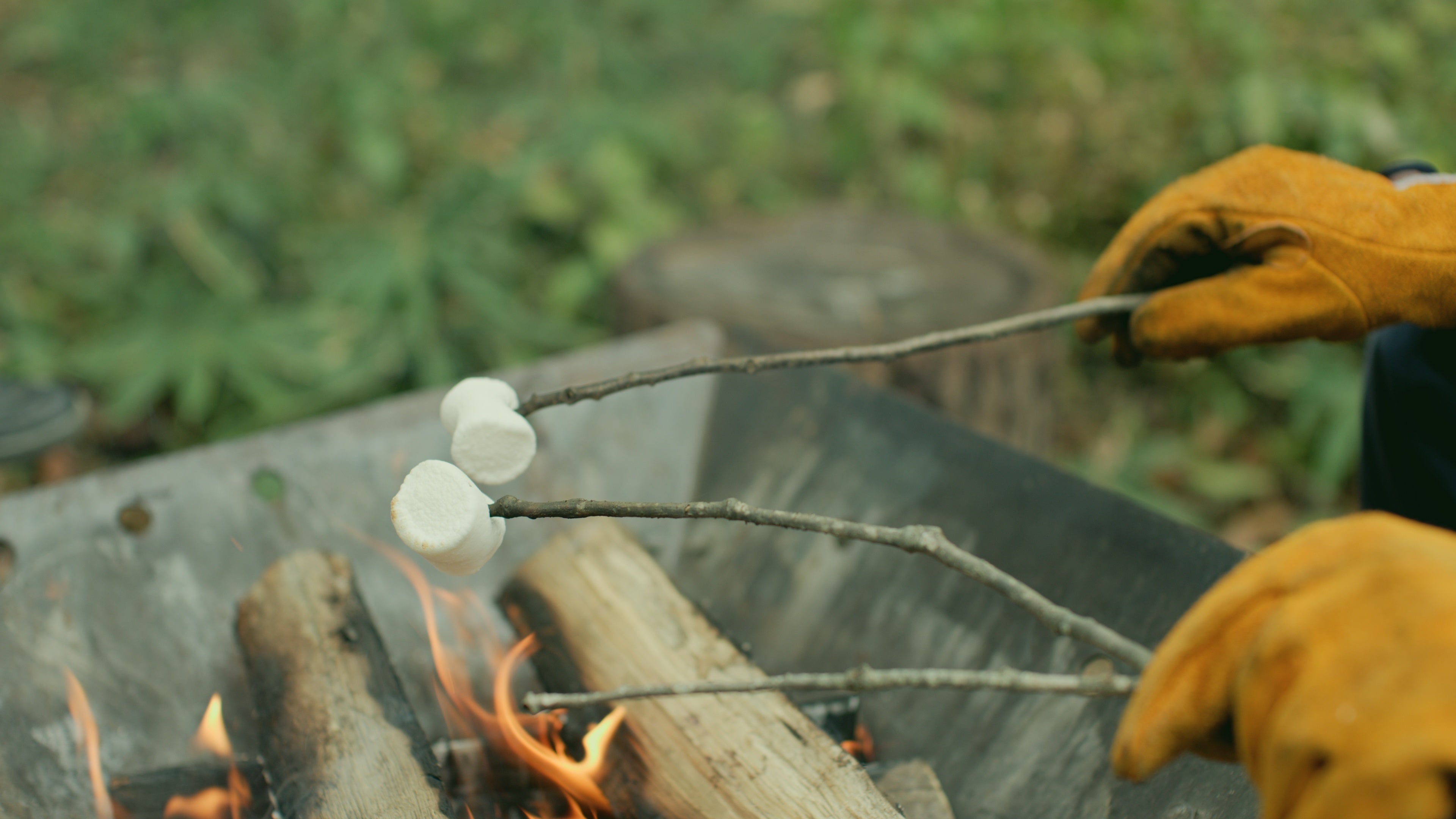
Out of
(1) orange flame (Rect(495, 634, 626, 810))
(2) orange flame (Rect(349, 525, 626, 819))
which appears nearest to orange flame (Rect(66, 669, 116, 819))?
(2) orange flame (Rect(349, 525, 626, 819))

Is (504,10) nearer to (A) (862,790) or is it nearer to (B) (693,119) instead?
(B) (693,119)

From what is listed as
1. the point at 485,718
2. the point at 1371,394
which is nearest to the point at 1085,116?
the point at 1371,394

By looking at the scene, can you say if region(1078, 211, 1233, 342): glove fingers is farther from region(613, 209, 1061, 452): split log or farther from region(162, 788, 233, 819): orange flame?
region(162, 788, 233, 819): orange flame

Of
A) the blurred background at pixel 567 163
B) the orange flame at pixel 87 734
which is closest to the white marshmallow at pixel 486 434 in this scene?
the orange flame at pixel 87 734

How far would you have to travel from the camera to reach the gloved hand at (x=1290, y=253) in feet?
3.33

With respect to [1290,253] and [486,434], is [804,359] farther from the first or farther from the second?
[1290,253]

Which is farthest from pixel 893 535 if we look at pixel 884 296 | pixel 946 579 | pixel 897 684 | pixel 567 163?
pixel 567 163

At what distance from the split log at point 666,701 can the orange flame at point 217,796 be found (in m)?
0.37

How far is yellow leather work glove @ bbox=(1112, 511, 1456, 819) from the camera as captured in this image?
0.46 metres

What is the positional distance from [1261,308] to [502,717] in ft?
3.38

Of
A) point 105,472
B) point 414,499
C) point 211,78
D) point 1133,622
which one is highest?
point 211,78

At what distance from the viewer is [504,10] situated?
4.33 metres

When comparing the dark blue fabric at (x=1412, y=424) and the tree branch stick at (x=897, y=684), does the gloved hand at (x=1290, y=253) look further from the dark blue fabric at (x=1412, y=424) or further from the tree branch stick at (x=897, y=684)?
the tree branch stick at (x=897, y=684)

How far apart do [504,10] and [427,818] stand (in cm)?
420
